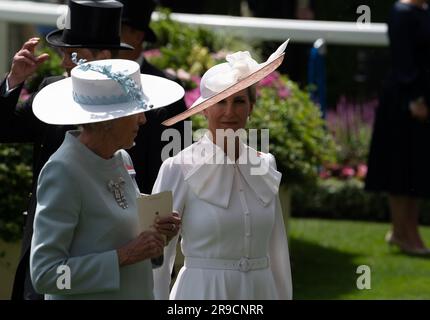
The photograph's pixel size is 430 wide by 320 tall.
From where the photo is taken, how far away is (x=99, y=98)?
4.24m

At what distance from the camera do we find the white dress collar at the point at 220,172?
4820mm

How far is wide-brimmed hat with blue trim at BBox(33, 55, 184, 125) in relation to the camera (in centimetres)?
420

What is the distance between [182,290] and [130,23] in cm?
201

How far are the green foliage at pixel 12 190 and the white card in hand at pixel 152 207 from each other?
3.07 meters

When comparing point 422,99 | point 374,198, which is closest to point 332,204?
point 374,198

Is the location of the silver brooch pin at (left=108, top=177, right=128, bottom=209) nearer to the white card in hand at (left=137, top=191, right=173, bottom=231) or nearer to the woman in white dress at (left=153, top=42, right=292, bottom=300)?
the white card in hand at (left=137, top=191, right=173, bottom=231)

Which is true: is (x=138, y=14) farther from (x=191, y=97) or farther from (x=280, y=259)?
(x=280, y=259)

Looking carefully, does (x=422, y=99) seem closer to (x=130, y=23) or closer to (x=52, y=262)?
(x=130, y=23)

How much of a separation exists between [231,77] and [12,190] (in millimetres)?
2876

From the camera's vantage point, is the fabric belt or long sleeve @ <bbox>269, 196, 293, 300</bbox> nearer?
the fabric belt

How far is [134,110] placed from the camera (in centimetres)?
423

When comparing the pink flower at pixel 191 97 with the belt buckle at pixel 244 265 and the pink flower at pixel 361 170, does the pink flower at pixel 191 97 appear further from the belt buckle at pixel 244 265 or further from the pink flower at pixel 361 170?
the pink flower at pixel 361 170

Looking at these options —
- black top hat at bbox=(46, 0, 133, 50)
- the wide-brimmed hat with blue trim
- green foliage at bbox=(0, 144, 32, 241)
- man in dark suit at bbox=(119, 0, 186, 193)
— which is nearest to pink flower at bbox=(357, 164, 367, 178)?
green foliage at bbox=(0, 144, 32, 241)

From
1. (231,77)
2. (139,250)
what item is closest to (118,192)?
(139,250)
